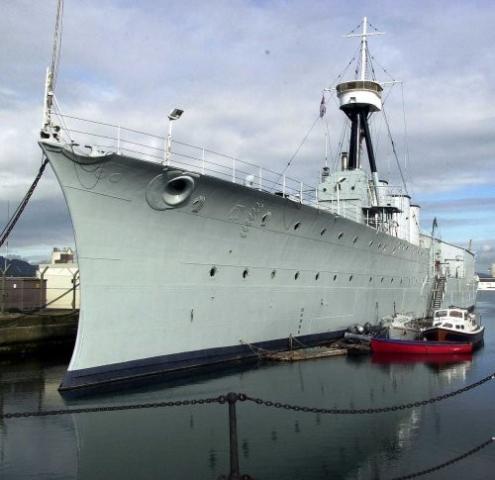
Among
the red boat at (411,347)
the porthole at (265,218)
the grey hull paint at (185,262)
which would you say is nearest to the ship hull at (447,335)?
the red boat at (411,347)

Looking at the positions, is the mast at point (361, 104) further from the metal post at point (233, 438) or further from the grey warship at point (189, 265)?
the metal post at point (233, 438)

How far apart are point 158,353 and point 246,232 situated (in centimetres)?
452

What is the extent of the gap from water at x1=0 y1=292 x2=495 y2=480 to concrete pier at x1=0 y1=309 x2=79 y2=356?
374 centimetres

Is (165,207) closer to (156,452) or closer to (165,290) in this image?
(165,290)

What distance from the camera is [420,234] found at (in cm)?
3694

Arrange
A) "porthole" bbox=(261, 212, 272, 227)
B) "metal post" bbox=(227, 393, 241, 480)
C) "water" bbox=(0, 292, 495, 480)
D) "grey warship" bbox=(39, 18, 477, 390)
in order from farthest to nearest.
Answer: "porthole" bbox=(261, 212, 272, 227), "grey warship" bbox=(39, 18, 477, 390), "water" bbox=(0, 292, 495, 480), "metal post" bbox=(227, 393, 241, 480)

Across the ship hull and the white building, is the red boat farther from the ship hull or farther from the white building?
the white building

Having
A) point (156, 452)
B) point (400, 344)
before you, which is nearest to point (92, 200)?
point (156, 452)

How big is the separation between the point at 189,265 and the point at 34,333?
30.6 ft

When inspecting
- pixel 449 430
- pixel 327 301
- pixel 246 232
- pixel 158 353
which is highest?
pixel 246 232

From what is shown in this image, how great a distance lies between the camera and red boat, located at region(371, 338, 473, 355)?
22406 mm

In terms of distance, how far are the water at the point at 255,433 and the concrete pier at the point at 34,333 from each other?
147 inches

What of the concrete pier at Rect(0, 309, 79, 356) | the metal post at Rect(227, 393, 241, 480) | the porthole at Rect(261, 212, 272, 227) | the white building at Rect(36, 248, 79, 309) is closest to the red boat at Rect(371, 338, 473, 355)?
the porthole at Rect(261, 212, 272, 227)

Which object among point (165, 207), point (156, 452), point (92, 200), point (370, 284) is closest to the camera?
point (156, 452)
